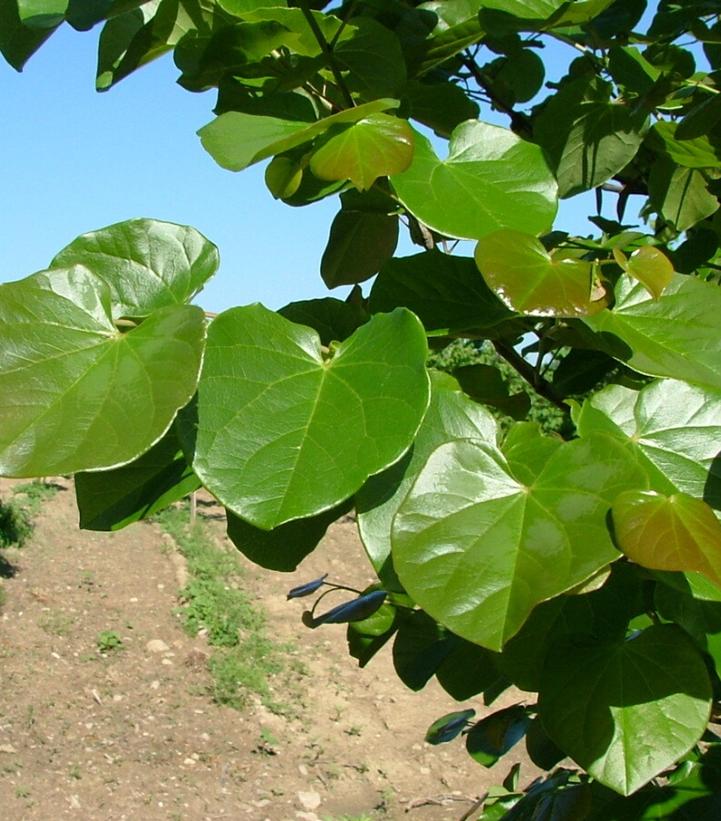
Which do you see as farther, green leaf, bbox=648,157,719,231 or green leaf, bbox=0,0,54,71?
green leaf, bbox=648,157,719,231

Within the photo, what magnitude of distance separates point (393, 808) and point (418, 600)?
3858 mm

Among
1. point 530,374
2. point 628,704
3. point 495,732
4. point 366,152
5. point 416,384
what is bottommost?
point 495,732

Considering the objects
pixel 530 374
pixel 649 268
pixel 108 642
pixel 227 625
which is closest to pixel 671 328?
pixel 649 268

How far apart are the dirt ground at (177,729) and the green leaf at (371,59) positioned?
290 cm

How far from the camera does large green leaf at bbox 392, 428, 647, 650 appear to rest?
0.42 meters

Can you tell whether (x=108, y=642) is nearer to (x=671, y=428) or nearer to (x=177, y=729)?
(x=177, y=729)

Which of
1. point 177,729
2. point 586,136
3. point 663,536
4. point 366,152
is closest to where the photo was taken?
point 663,536

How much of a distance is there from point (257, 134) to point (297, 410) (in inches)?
7.1

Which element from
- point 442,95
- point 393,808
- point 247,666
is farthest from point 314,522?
point 247,666

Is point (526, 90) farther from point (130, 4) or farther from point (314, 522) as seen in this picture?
point (314, 522)

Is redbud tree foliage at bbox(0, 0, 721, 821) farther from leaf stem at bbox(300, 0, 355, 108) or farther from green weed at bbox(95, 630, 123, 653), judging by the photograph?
green weed at bbox(95, 630, 123, 653)

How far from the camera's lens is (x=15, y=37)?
29.1 inches

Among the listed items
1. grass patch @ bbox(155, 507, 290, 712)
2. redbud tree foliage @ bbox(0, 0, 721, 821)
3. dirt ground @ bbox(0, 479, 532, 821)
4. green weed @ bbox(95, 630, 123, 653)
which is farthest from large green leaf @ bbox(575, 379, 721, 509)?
Answer: green weed @ bbox(95, 630, 123, 653)

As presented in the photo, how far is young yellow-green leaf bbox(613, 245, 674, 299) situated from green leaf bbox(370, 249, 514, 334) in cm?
7
